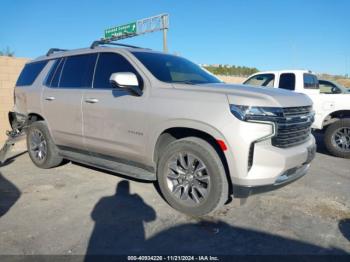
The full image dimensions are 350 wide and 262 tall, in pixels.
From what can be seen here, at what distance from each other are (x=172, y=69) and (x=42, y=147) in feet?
9.49

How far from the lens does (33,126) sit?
19.4 feet

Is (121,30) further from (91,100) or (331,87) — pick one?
(91,100)

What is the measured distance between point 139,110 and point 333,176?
143 inches

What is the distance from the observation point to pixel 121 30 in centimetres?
2298

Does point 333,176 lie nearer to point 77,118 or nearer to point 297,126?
point 297,126

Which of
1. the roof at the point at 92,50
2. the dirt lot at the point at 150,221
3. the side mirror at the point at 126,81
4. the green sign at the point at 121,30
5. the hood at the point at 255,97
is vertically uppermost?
the green sign at the point at 121,30

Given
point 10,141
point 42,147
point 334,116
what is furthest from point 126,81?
point 334,116

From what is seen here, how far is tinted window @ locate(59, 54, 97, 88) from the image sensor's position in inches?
195

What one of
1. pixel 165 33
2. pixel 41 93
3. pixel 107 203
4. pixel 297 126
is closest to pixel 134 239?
pixel 107 203

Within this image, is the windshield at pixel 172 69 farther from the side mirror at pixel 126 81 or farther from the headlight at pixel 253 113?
the headlight at pixel 253 113

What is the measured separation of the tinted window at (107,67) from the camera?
4531 mm

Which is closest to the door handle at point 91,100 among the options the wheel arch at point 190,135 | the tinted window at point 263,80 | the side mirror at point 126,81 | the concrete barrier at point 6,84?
the side mirror at point 126,81

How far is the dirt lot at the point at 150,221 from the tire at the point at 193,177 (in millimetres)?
166

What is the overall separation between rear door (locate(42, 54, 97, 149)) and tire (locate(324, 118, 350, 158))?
525cm
